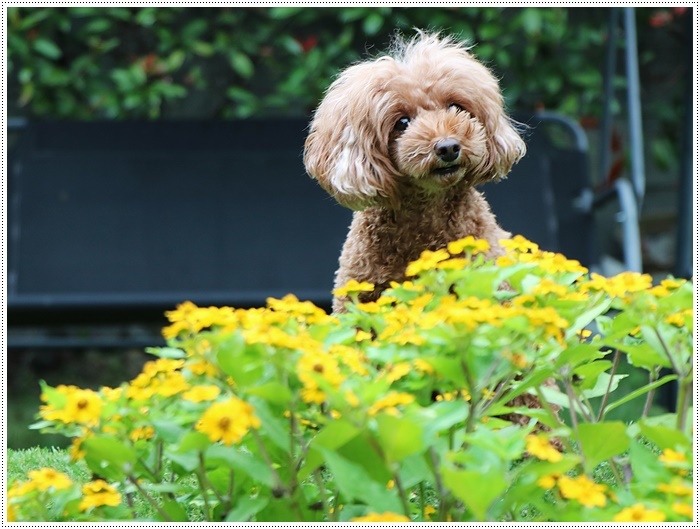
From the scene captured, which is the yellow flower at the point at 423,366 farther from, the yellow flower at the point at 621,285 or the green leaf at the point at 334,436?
the yellow flower at the point at 621,285

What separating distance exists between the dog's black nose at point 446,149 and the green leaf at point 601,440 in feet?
2.59

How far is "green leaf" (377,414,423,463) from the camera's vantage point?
35.0 inches

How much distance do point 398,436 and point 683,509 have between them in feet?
0.99

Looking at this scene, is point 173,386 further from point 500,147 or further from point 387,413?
point 500,147

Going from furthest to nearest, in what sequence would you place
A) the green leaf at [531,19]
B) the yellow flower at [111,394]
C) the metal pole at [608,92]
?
the green leaf at [531,19], the metal pole at [608,92], the yellow flower at [111,394]

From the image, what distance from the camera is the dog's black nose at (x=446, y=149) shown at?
1729mm

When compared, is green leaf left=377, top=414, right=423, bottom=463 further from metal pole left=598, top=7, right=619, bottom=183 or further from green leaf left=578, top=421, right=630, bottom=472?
metal pole left=598, top=7, right=619, bottom=183

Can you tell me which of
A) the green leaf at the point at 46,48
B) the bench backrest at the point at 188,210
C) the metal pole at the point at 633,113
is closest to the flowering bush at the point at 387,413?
the metal pole at the point at 633,113

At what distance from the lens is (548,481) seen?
0.98 metres

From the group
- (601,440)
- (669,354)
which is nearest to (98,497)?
(601,440)

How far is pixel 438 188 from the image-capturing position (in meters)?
1.80

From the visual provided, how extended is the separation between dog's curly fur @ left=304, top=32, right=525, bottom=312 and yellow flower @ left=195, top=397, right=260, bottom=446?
91 cm

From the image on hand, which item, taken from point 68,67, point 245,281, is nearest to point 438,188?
point 245,281

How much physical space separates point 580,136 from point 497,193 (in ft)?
1.58
